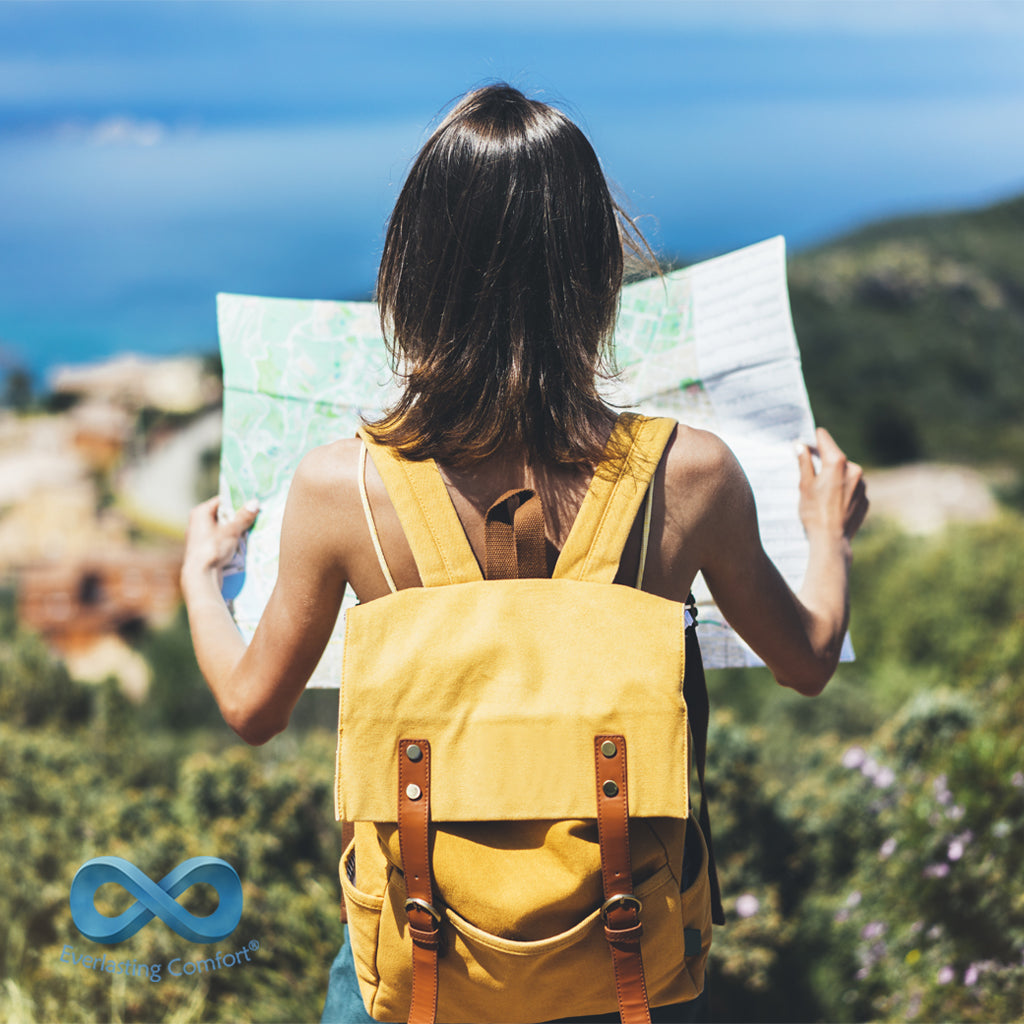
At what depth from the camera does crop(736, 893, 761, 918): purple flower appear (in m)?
2.58

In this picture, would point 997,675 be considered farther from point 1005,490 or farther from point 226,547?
point 1005,490

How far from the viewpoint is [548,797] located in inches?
41.8

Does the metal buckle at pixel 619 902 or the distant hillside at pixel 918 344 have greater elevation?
the distant hillside at pixel 918 344

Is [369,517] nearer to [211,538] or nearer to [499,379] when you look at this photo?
[499,379]

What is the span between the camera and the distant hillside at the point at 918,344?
33.6 m

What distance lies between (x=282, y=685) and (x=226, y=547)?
36 centimetres

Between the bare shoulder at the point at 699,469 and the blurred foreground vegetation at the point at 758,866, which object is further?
the blurred foreground vegetation at the point at 758,866

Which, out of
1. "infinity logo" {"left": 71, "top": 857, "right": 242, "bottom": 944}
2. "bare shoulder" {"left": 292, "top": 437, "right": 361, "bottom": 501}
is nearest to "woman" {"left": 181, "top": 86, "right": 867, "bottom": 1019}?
"bare shoulder" {"left": 292, "top": 437, "right": 361, "bottom": 501}

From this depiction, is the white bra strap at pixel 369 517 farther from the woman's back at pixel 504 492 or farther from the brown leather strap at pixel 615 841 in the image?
the brown leather strap at pixel 615 841

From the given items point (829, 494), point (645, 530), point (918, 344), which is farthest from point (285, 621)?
point (918, 344)

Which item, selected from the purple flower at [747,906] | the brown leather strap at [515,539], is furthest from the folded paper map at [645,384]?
the purple flower at [747,906]

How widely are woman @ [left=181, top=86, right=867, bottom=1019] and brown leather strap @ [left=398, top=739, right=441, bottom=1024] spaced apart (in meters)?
0.20

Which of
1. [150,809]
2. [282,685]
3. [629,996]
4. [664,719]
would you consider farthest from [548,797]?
[150,809]

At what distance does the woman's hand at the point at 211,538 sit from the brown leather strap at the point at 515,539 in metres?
0.59
